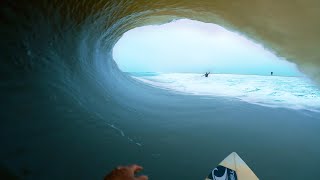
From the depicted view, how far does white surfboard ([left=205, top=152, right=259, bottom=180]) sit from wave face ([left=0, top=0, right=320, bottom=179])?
0.16 m

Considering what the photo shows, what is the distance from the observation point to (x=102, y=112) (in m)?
5.36

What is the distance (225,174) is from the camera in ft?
12.8

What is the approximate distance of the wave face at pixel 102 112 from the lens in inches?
132

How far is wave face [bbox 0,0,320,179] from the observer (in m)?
3.36

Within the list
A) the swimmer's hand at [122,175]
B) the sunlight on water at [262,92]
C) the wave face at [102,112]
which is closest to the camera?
the swimmer's hand at [122,175]

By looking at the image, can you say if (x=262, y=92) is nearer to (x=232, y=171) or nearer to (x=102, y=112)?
(x=102, y=112)

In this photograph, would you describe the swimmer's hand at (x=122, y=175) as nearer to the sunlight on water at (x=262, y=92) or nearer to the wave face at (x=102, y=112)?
the wave face at (x=102, y=112)

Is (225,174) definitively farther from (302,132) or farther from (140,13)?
(140,13)

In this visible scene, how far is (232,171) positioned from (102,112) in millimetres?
2546

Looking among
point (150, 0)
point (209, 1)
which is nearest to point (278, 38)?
point (209, 1)

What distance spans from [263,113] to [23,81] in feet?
18.0

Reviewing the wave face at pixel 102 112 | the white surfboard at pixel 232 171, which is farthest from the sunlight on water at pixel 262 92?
the white surfboard at pixel 232 171

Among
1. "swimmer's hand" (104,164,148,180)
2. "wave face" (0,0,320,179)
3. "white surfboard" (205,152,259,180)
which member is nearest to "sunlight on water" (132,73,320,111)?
"wave face" (0,0,320,179)

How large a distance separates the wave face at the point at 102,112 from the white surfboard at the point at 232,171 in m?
0.16
